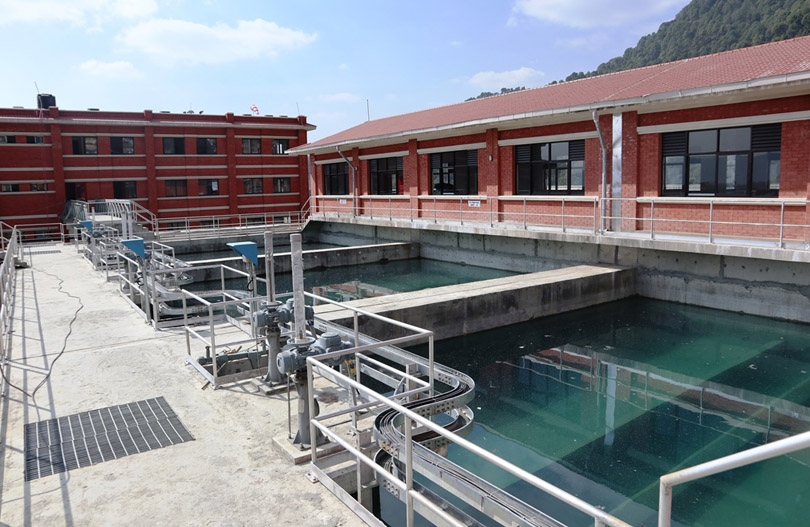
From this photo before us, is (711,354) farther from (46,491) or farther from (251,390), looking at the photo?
(46,491)

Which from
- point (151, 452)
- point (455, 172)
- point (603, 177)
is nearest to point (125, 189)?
point (455, 172)

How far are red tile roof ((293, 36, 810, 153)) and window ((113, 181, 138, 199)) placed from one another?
18.0 meters

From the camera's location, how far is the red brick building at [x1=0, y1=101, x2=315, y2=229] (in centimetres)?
3281

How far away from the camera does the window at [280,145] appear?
4094 cm

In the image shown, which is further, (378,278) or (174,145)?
(174,145)

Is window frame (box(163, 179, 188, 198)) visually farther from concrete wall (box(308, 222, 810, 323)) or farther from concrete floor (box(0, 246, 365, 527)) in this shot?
concrete floor (box(0, 246, 365, 527))

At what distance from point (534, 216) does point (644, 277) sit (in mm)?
4173

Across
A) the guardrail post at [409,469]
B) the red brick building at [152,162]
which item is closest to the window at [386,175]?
the red brick building at [152,162]

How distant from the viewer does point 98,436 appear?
6020 millimetres

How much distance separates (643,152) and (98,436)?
1409 cm

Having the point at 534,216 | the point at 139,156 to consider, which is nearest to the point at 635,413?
the point at 534,216

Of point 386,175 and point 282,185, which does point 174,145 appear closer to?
point 282,185

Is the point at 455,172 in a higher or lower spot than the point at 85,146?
lower

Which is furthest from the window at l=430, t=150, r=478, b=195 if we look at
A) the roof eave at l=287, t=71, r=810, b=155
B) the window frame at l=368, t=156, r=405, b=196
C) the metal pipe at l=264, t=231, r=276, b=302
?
the metal pipe at l=264, t=231, r=276, b=302
